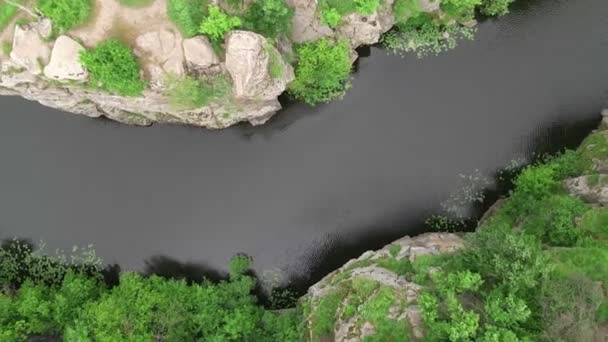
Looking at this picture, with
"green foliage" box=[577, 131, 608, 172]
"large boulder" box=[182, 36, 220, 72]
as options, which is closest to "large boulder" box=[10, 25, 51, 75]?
"large boulder" box=[182, 36, 220, 72]

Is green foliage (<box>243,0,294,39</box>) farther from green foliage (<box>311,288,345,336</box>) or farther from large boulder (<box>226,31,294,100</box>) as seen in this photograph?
green foliage (<box>311,288,345,336</box>)

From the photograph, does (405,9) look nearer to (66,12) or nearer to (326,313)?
(326,313)

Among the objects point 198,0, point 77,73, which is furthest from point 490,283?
point 77,73

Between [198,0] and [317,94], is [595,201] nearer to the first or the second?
[317,94]

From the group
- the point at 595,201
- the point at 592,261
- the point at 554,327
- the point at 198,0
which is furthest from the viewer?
the point at 595,201

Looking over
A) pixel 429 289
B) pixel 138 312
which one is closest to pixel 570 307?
pixel 429 289

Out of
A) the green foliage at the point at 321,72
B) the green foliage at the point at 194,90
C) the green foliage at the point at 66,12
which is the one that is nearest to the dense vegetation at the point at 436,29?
the green foliage at the point at 321,72
